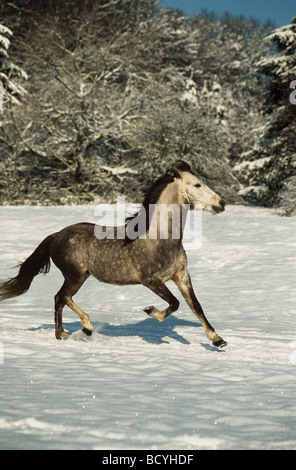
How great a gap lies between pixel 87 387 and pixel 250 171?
21.4 meters

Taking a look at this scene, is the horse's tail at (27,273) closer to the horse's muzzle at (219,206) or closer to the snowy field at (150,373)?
the snowy field at (150,373)

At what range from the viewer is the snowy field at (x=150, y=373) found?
3.38m

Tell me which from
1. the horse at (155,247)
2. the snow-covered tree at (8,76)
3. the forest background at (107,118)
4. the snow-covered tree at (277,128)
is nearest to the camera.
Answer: the horse at (155,247)

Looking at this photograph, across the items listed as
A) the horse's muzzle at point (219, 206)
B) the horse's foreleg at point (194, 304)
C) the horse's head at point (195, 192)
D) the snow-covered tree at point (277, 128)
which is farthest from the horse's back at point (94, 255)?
the snow-covered tree at point (277, 128)

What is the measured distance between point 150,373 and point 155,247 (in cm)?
168

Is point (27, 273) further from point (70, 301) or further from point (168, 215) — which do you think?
point (168, 215)

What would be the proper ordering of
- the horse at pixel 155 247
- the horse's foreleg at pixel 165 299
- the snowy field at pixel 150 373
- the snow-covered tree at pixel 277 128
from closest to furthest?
the snowy field at pixel 150 373 → the horse's foreleg at pixel 165 299 → the horse at pixel 155 247 → the snow-covered tree at pixel 277 128

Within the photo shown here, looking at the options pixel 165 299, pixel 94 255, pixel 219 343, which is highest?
pixel 94 255

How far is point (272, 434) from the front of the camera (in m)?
3.43

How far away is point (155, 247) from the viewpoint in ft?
20.9

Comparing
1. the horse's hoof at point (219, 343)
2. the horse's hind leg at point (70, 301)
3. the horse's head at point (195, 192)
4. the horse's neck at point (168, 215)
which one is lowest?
the horse's hoof at point (219, 343)

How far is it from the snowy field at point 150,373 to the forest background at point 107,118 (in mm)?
11072

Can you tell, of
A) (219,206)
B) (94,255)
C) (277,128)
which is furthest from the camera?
(277,128)

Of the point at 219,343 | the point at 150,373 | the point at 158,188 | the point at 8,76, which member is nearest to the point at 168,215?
the point at 158,188
